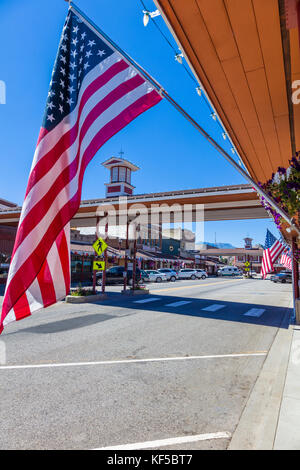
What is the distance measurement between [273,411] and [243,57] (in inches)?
181

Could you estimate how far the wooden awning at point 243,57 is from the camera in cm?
312

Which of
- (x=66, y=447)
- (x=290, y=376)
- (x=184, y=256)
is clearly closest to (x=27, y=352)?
(x=66, y=447)

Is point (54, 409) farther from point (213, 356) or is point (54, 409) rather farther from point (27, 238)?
point (213, 356)

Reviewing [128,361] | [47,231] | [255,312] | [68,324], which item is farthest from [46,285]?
[255,312]

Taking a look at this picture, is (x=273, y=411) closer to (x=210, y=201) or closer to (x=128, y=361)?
(x=128, y=361)

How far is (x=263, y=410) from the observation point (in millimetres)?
3688

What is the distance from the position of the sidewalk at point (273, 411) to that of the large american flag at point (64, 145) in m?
2.55

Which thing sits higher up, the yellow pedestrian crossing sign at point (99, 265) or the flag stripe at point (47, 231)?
the flag stripe at point (47, 231)

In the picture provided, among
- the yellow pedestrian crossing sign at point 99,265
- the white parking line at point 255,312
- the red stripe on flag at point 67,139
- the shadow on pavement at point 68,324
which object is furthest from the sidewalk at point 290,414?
the yellow pedestrian crossing sign at point 99,265

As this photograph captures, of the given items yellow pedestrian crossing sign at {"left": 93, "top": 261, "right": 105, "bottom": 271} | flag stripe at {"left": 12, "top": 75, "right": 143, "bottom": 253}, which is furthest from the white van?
flag stripe at {"left": 12, "top": 75, "right": 143, "bottom": 253}

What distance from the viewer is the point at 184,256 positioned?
7012 cm

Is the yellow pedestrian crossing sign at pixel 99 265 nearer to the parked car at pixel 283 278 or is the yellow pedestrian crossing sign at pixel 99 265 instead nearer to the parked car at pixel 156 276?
the parked car at pixel 156 276

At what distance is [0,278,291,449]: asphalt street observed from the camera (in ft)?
10.3

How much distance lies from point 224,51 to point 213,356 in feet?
18.4
